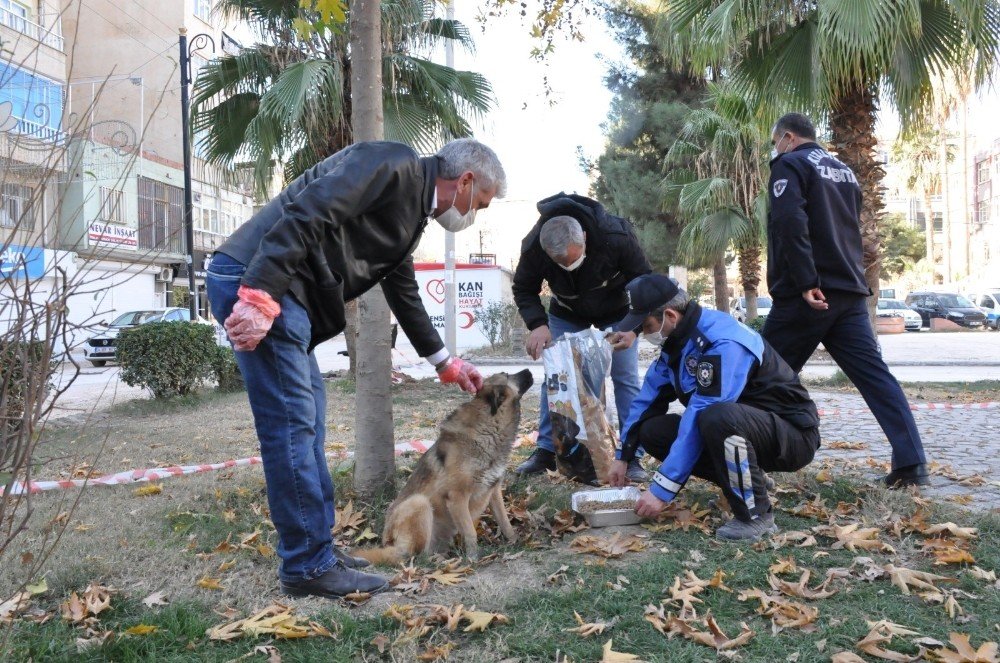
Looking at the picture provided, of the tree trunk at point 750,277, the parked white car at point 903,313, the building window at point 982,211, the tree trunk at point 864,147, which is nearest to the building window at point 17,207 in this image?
the tree trunk at point 864,147

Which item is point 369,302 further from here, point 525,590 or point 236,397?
point 236,397

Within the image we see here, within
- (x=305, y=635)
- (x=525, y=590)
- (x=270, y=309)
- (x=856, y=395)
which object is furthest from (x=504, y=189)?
(x=856, y=395)

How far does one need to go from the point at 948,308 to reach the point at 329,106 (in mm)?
32536

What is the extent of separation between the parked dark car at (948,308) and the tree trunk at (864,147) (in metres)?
28.2

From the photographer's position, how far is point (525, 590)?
3172 millimetres

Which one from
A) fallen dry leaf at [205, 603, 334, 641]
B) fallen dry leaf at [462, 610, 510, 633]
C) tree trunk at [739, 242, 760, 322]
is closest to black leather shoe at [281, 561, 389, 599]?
fallen dry leaf at [205, 603, 334, 641]

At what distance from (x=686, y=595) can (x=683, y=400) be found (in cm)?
124

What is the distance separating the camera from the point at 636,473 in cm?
492

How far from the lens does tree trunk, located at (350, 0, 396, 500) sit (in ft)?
14.7

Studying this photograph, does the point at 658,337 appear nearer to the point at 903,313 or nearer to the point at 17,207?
the point at 17,207

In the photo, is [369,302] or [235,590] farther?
[369,302]

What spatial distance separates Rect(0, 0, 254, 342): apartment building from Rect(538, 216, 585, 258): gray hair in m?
2.05

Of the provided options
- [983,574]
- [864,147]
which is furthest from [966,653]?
[864,147]

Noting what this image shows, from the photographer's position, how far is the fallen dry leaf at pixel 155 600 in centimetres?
318
